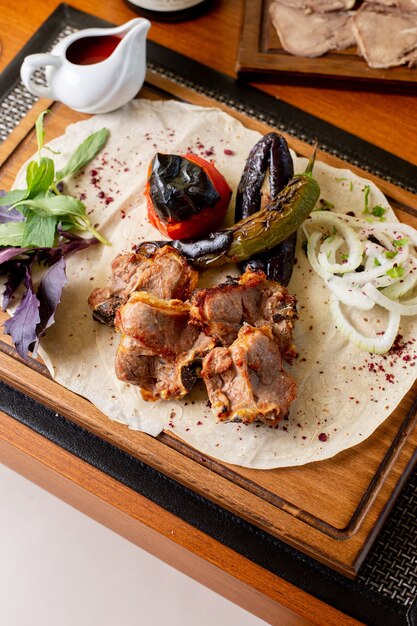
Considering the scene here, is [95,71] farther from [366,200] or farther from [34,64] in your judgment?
[366,200]

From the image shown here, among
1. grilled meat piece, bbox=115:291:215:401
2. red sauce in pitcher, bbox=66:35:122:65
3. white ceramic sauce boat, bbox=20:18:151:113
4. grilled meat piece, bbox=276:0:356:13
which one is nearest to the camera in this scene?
grilled meat piece, bbox=115:291:215:401

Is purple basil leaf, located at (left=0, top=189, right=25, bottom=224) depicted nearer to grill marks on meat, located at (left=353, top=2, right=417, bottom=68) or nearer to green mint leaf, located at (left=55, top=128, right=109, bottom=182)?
green mint leaf, located at (left=55, top=128, right=109, bottom=182)

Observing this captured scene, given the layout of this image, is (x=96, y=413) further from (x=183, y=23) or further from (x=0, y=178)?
(x=183, y=23)

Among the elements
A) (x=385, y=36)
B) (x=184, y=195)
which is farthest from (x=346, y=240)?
(x=385, y=36)

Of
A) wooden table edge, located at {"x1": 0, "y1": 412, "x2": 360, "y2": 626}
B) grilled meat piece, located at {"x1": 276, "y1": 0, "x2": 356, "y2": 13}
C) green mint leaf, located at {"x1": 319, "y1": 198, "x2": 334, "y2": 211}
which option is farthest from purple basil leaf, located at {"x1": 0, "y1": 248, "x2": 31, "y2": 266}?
grilled meat piece, located at {"x1": 276, "y1": 0, "x2": 356, "y2": 13}

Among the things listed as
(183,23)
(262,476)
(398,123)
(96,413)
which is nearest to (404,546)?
(262,476)

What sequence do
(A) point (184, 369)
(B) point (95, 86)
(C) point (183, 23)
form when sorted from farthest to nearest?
(C) point (183, 23) < (B) point (95, 86) < (A) point (184, 369)
